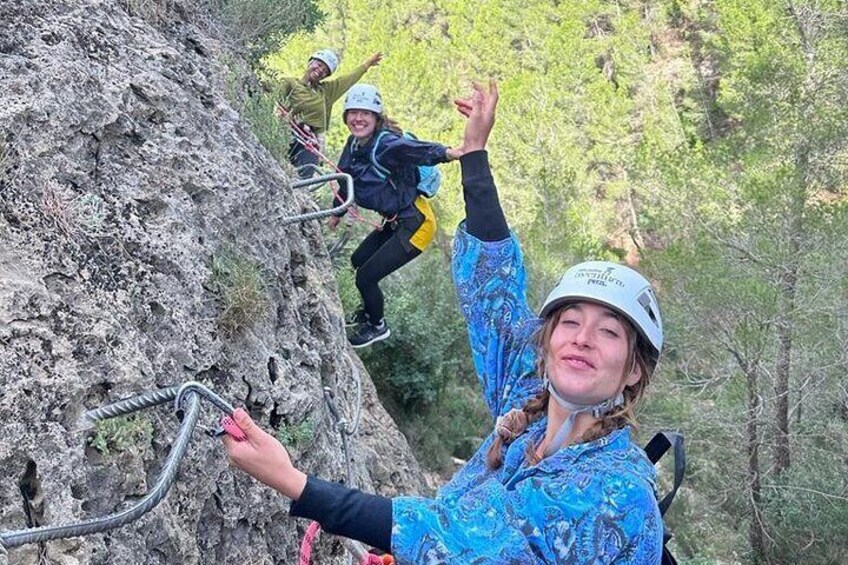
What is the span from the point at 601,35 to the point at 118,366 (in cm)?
3389

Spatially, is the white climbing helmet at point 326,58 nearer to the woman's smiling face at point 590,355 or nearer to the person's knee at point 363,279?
the person's knee at point 363,279

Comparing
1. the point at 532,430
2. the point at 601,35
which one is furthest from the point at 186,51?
the point at 601,35

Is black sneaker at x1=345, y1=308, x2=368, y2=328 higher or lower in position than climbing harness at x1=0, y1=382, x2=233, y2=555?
lower

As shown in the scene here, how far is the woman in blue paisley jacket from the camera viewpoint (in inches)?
53.6

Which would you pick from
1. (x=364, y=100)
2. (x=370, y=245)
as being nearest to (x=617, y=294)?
(x=364, y=100)

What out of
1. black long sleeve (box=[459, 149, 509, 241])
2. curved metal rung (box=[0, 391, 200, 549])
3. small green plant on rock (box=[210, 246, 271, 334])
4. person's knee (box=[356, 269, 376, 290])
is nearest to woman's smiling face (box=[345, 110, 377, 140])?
person's knee (box=[356, 269, 376, 290])

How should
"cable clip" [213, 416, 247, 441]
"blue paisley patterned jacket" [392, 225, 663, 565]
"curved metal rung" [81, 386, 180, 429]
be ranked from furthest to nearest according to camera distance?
1. "curved metal rung" [81, 386, 180, 429]
2. "cable clip" [213, 416, 247, 441]
3. "blue paisley patterned jacket" [392, 225, 663, 565]

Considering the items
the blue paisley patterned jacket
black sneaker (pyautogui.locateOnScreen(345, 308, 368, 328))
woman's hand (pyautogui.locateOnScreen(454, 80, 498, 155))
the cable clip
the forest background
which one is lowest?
the forest background

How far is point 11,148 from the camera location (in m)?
2.35

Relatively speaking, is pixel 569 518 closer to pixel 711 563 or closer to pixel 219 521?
pixel 219 521

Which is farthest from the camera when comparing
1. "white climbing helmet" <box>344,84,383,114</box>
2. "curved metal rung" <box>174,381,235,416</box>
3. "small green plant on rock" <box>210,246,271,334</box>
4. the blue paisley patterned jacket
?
"white climbing helmet" <box>344,84,383,114</box>

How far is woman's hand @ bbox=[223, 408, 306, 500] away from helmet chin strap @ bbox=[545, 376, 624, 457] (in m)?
0.52

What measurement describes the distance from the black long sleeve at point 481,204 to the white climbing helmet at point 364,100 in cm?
336

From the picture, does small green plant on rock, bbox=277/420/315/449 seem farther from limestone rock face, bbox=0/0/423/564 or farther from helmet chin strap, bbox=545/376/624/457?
helmet chin strap, bbox=545/376/624/457
